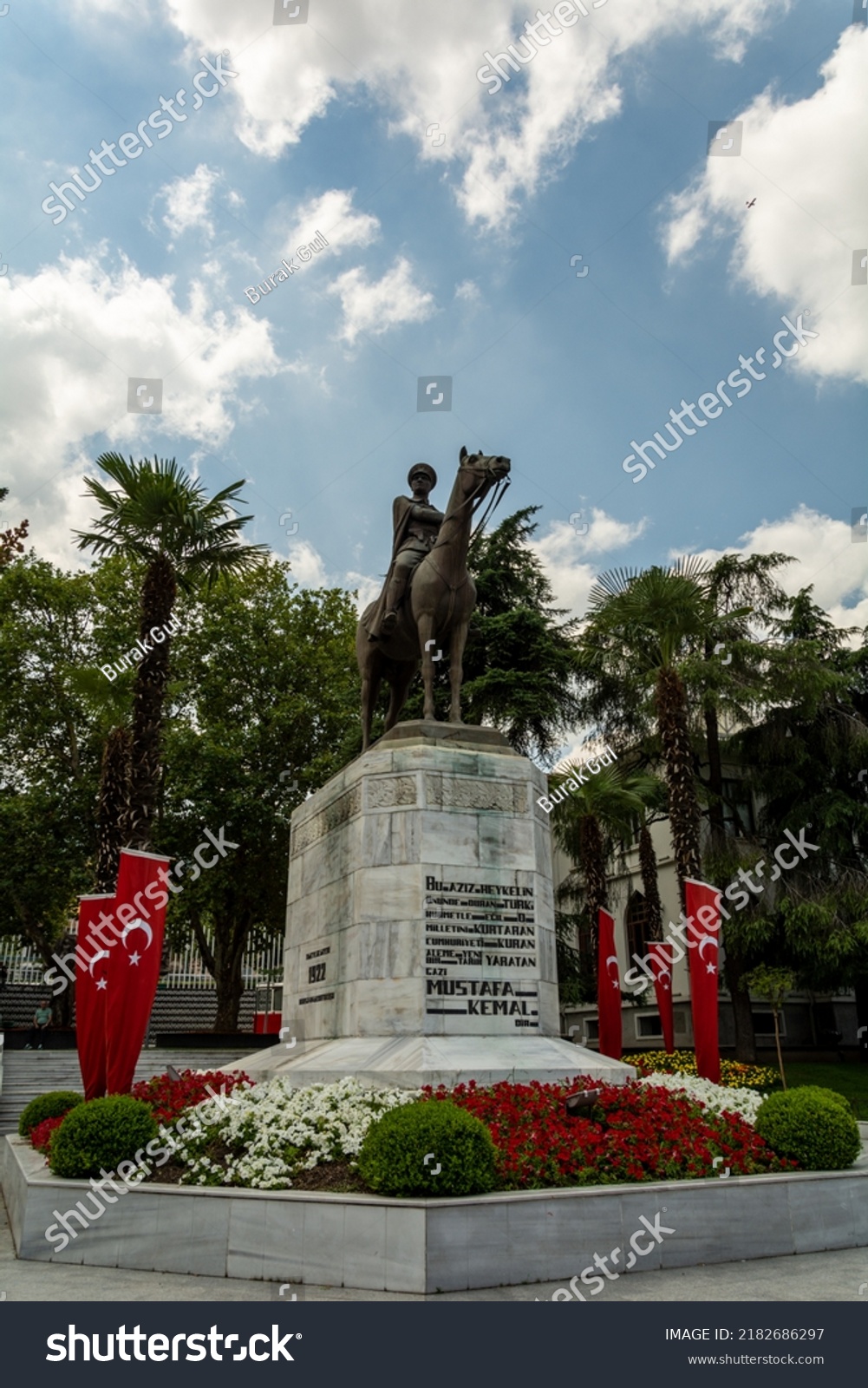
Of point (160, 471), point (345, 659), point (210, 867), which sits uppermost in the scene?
point (345, 659)

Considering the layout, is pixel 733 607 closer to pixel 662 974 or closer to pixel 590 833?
pixel 590 833

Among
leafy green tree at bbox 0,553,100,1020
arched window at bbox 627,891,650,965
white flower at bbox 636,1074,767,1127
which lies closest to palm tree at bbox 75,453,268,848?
white flower at bbox 636,1074,767,1127

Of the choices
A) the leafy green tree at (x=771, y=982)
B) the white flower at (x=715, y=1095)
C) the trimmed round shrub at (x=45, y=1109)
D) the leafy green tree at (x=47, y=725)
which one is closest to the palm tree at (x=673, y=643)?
the leafy green tree at (x=771, y=982)

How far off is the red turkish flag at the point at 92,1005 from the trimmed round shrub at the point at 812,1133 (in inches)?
263

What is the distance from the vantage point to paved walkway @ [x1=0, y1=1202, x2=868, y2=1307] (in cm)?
630

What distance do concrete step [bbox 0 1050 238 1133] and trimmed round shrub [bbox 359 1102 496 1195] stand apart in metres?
13.1

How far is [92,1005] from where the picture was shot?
11.0 meters

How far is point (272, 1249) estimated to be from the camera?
22.8ft

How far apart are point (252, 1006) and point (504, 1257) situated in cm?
4528

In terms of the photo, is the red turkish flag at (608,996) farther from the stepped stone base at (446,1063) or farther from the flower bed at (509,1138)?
the flower bed at (509,1138)
